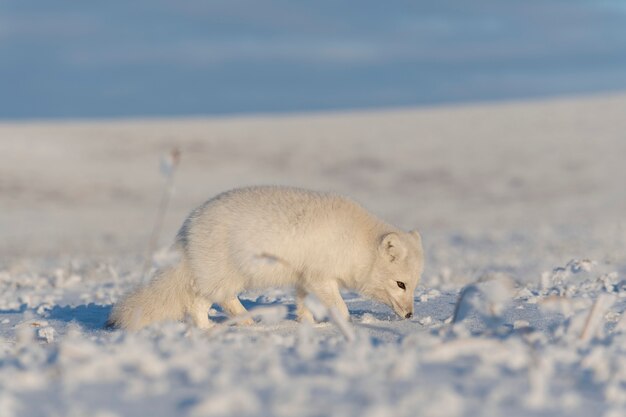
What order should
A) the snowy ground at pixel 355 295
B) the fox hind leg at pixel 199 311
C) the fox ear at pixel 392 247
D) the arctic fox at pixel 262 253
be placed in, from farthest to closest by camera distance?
the fox ear at pixel 392 247 → the fox hind leg at pixel 199 311 → the arctic fox at pixel 262 253 → the snowy ground at pixel 355 295

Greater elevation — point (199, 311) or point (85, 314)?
point (199, 311)

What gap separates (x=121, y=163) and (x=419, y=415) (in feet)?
89.0

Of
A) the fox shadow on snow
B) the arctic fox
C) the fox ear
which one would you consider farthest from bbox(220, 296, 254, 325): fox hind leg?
the fox ear

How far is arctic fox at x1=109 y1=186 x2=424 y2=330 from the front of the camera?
507 cm

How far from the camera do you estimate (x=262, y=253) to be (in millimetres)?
4914

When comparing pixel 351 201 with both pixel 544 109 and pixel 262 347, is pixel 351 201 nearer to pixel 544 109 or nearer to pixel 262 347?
pixel 262 347

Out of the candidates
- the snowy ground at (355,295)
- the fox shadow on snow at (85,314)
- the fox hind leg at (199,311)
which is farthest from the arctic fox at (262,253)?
the fox shadow on snow at (85,314)

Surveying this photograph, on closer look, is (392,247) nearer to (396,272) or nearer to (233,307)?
(396,272)

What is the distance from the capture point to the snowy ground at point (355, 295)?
2682 millimetres

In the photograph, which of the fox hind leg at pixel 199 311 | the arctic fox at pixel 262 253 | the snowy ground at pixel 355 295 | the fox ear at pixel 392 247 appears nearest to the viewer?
the snowy ground at pixel 355 295

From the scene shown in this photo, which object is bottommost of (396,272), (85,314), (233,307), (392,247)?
(85,314)

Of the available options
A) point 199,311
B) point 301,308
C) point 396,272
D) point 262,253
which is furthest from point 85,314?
point 396,272

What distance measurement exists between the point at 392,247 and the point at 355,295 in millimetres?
1553

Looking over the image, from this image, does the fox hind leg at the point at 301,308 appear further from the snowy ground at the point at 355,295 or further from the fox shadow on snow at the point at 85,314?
the fox shadow on snow at the point at 85,314
